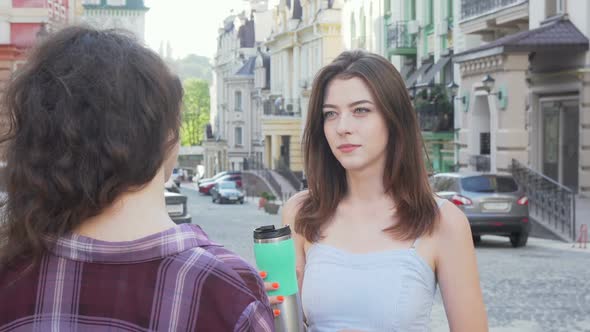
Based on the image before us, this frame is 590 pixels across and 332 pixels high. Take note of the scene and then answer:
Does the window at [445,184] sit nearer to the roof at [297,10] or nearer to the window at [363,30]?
the window at [363,30]

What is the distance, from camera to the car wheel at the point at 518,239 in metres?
22.0

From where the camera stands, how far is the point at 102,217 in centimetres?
266

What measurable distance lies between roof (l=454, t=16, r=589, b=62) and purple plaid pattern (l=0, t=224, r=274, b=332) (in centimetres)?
2660

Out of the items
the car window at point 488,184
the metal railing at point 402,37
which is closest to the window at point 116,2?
the metal railing at point 402,37

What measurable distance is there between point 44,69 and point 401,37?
1761 inches

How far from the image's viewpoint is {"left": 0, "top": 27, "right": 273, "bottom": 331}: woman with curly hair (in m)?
2.56

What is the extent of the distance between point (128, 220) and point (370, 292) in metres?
1.38

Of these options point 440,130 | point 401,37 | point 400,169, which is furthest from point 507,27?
point 400,169

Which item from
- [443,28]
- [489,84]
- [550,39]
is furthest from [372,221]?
[443,28]

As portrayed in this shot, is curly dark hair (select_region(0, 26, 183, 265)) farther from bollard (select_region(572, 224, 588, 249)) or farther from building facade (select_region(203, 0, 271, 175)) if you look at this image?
building facade (select_region(203, 0, 271, 175))

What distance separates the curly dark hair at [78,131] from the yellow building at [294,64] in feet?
209

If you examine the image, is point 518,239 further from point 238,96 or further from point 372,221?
point 238,96

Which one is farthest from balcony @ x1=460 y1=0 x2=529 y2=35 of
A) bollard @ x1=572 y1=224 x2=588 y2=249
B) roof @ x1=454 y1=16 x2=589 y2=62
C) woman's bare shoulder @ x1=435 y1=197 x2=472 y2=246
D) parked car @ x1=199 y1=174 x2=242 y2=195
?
parked car @ x1=199 y1=174 x2=242 y2=195

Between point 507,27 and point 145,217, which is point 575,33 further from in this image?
point 145,217
